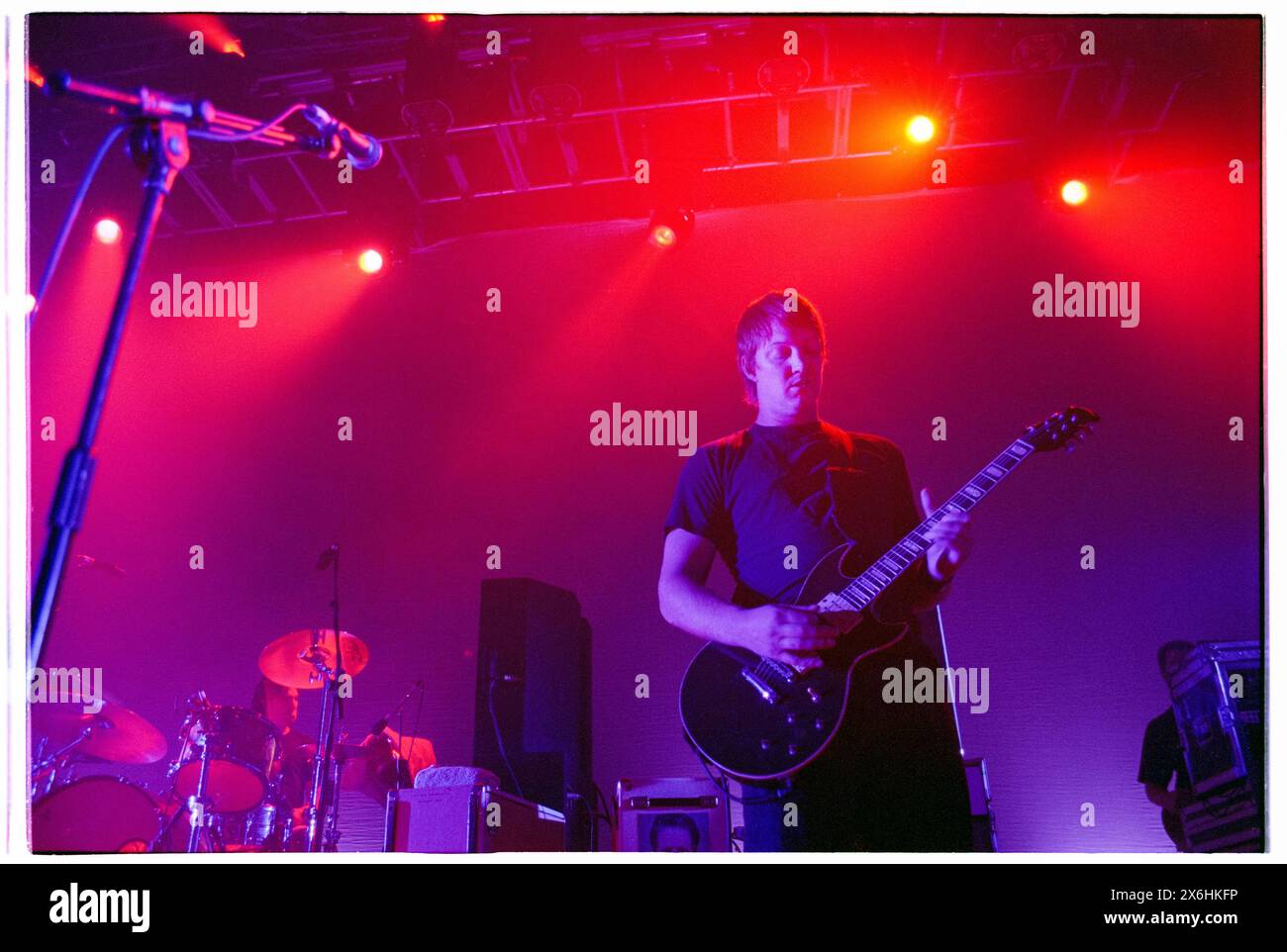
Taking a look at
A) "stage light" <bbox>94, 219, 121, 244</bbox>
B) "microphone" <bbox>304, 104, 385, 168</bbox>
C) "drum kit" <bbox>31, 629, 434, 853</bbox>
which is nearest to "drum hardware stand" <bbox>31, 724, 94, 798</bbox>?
"drum kit" <bbox>31, 629, 434, 853</bbox>

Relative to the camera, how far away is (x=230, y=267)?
382 cm

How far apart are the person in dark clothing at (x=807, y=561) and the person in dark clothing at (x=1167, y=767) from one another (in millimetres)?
714

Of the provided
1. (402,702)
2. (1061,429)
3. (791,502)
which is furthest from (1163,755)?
(402,702)

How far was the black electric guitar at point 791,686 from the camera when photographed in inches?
114

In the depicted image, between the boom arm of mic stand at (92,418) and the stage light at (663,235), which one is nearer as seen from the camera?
the boom arm of mic stand at (92,418)

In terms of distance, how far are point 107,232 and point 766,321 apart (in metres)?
2.44

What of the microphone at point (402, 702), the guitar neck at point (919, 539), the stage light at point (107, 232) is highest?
the stage light at point (107, 232)

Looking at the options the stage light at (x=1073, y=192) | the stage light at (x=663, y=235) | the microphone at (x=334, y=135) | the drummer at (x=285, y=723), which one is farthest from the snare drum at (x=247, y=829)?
the stage light at (x=1073, y=192)

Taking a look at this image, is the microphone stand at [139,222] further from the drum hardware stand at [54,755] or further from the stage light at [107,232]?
the stage light at [107,232]

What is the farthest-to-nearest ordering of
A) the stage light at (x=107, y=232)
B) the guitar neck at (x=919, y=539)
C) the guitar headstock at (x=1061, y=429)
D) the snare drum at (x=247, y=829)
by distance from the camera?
1. the stage light at (x=107, y=232)
2. the snare drum at (x=247, y=829)
3. the guitar headstock at (x=1061, y=429)
4. the guitar neck at (x=919, y=539)

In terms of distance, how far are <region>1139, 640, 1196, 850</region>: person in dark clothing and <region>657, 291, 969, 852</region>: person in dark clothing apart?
714mm

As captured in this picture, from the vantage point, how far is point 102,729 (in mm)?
3537
